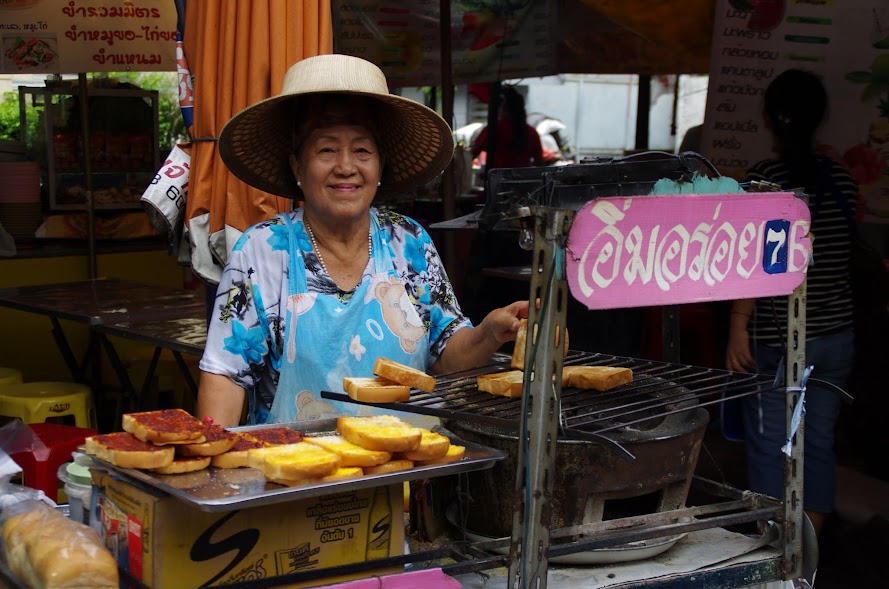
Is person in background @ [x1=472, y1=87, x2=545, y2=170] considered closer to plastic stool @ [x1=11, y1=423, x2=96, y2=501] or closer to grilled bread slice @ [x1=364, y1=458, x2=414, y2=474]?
plastic stool @ [x1=11, y1=423, x2=96, y2=501]

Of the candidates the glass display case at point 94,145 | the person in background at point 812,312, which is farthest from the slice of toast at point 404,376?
the glass display case at point 94,145

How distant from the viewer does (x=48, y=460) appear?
13.0 ft

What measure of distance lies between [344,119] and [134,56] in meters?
4.39

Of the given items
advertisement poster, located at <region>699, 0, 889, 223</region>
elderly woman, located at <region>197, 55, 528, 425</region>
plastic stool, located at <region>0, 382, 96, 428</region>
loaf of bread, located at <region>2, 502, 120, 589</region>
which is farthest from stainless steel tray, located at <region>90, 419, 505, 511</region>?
advertisement poster, located at <region>699, 0, 889, 223</region>

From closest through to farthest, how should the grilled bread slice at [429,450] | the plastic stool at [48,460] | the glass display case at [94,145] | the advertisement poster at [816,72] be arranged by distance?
1. the grilled bread slice at [429,450]
2. the plastic stool at [48,460]
3. the advertisement poster at [816,72]
4. the glass display case at [94,145]

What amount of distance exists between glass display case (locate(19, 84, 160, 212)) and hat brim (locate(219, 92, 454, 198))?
4.14m

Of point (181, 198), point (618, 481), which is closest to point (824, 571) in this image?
point (618, 481)

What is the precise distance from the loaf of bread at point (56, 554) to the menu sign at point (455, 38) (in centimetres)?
556

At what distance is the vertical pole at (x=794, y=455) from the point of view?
2205 mm

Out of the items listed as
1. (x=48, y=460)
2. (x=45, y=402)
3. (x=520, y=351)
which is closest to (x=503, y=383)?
(x=520, y=351)

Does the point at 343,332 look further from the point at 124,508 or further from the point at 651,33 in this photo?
the point at 651,33

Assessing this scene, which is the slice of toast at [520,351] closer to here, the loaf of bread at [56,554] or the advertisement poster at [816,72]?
the loaf of bread at [56,554]

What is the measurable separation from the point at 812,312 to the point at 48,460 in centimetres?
324

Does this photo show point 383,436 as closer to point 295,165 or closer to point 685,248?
point 685,248
